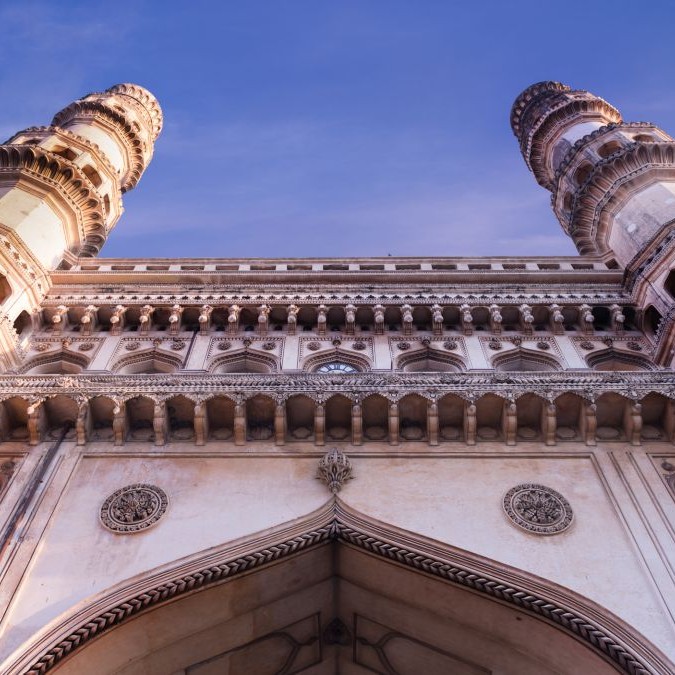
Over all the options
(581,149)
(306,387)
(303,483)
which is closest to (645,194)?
(581,149)

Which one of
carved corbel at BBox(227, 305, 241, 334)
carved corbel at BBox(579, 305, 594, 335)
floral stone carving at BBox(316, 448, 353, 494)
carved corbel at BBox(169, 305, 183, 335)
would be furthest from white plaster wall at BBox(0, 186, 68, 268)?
carved corbel at BBox(579, 305, 594, 335)

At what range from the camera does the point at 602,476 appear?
39.9ft

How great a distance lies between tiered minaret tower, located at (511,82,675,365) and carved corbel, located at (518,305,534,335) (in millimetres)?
2312

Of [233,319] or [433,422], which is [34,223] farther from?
[433,422]

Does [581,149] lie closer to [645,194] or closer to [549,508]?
[645,194]

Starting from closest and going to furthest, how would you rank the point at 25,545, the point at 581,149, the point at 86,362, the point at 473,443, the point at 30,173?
the point at 25,545 < the point at 473,443 < the point at 86,362 < the point at 30,173 < the point at 581,149

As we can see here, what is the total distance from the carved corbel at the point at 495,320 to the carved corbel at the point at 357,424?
4.47m

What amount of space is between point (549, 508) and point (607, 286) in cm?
737

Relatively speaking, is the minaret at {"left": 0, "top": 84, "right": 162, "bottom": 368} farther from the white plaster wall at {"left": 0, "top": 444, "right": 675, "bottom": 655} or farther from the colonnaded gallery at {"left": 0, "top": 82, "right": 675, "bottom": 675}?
the white plaster wall at {"left": 0, "top": 444, "right": 675, "bottom": 655}

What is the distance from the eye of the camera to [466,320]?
1612 centimetres

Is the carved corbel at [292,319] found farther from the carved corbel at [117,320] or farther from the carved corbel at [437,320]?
the carved corbel at [117,320]

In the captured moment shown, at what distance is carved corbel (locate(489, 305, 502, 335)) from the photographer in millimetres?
16078

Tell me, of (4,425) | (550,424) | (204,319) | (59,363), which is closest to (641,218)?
(550,424)

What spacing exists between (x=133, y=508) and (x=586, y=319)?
31.7 ft
